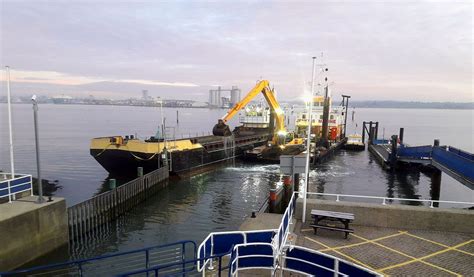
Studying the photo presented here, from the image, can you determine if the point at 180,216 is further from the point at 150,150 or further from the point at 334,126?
the point at 334,126

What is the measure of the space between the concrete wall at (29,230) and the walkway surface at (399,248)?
1068 centimetres

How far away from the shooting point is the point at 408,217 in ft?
36.2

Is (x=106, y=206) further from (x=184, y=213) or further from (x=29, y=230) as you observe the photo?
(x=29, y=230)

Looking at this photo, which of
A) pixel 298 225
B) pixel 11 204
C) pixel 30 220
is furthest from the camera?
pixel 11 204

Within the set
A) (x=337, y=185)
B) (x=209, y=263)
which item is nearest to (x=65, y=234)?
(x=209, y=263)

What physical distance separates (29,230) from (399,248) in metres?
13.8

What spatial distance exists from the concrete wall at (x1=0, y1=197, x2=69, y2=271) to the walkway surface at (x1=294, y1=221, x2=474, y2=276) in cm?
1068

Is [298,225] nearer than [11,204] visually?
Yes

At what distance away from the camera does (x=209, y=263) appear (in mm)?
8336

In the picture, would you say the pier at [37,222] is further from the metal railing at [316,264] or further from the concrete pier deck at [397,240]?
the metal railing at [316,264]

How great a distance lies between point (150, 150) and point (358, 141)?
47433 millimetres

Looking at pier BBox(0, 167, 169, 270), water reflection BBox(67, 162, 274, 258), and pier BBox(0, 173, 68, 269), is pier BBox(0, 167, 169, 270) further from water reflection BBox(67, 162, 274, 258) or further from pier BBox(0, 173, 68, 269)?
water reflection BBox(67, 162, 274, 258)

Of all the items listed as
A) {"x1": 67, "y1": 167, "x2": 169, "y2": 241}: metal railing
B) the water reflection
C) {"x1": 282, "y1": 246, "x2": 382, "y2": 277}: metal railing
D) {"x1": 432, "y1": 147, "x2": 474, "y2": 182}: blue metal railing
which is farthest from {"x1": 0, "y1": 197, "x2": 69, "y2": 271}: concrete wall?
{"x1": 432, "y1": 147, "x2": 474, "y2": 182}: blue metal railing

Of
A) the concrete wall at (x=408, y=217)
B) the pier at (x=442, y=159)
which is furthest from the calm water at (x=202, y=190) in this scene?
the concrete wall at (x=408, y=217)
